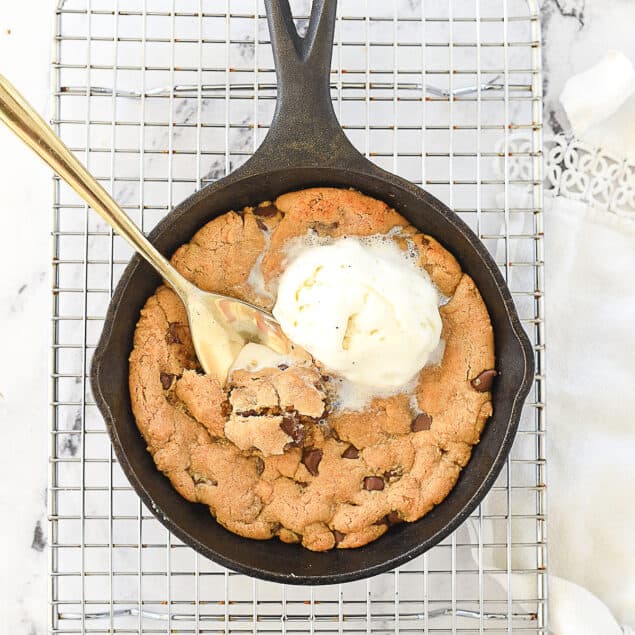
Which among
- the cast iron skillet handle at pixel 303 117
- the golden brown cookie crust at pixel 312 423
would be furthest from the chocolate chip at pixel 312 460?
the cast iron skillet handle at pixel 303 117

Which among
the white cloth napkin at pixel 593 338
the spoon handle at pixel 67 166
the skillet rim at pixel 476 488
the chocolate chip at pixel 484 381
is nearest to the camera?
the spoon handle at pixel 67 166

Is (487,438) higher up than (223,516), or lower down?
higher up

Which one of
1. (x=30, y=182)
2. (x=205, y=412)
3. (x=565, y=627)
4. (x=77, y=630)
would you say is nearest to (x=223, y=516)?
(x=205, y=412)

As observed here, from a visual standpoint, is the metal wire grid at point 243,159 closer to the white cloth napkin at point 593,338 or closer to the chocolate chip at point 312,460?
the white cloth napkin at point 593,338

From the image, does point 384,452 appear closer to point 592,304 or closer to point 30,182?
point 592,304

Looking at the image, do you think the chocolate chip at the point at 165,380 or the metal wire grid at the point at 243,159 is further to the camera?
the metal wire grid at the point at 243,159

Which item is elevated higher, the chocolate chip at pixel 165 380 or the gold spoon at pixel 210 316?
the gold spoon at pixel 210 316

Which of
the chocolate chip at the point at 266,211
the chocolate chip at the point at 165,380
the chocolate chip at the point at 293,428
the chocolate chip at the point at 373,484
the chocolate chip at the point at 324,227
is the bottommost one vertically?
the chocolate chip at the point at 373,484
